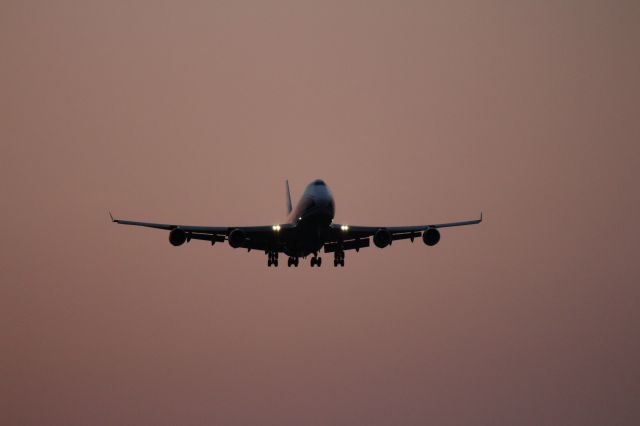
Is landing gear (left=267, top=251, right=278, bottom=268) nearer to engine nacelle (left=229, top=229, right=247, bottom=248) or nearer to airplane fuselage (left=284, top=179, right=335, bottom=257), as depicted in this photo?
airplane fuselage (left=284, top=179, right=335, bottom=257)

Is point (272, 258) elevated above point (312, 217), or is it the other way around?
point (272, 258)

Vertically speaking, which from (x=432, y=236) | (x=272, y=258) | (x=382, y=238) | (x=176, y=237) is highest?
(x=272, y=258)

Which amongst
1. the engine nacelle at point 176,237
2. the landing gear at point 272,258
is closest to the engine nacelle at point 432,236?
the landing gear at point 272,258

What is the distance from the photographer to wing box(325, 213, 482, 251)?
73.9m

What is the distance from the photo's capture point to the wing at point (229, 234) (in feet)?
237

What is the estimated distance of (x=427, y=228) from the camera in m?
73.9

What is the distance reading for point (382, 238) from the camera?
73.1 metres

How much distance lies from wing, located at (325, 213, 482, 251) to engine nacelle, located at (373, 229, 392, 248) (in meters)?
0.15

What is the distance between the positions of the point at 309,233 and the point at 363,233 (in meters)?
6.12

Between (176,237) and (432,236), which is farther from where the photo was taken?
(432,236)

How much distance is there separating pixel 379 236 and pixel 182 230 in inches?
624

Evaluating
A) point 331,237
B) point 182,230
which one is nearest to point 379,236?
point 331,237

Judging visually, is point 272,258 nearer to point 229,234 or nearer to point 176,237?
point 229,234

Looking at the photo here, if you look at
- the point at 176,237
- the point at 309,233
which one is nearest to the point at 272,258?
the point at 309,233
